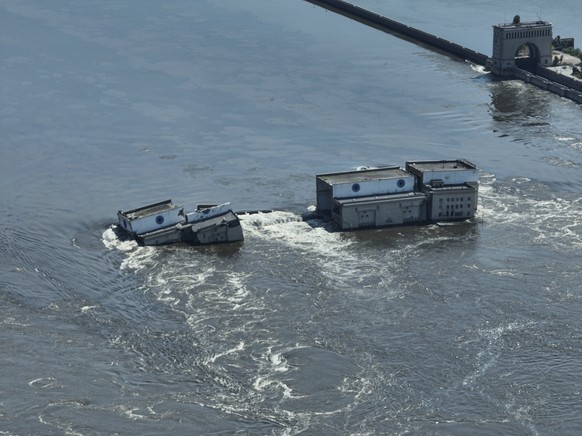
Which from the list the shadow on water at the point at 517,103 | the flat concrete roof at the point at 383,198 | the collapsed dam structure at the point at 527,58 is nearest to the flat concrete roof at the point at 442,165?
the flat concrete roof at the point at 383,198

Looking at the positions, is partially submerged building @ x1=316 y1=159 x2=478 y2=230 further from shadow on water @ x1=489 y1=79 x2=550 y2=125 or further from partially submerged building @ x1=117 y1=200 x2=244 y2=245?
shadow on water @ x1=489 y1=79 x2=550 y2=125

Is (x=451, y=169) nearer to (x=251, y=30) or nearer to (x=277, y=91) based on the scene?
(x=277, y=91)

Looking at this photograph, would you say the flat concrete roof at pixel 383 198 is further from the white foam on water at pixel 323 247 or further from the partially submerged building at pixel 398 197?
the white foam on water at pixel 323 247

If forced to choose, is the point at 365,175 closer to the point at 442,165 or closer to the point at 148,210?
the point at 442,165

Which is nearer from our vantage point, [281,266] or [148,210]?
[281,266]

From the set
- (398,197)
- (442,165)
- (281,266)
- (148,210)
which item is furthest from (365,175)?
(148,210)

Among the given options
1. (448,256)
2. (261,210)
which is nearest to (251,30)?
(261,210)

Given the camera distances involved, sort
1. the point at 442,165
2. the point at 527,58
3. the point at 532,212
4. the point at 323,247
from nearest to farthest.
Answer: the point at 323,247, the point at 532,212, the point at 442,165, the point at 527,58

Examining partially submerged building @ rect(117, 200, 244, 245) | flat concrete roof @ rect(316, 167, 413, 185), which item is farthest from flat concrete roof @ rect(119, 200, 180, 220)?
flat concrete roof @ rect(316, 167, 413, 185)
